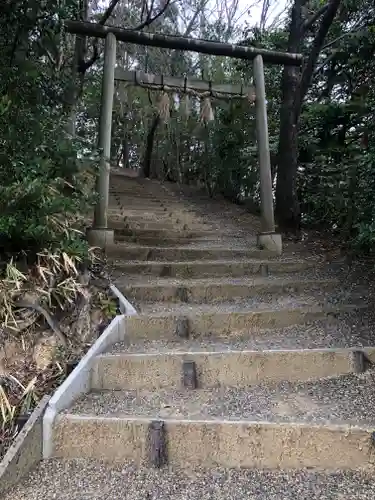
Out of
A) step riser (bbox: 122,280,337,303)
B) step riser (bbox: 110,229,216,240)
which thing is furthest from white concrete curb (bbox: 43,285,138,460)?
step riser (bbox: 110,229,216,240)

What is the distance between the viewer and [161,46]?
4.14 m

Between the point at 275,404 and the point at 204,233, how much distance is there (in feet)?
10.1

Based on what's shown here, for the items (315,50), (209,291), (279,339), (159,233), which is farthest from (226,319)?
(315,50)

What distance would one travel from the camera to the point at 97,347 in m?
2.25

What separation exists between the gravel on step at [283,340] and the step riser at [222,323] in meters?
0.04

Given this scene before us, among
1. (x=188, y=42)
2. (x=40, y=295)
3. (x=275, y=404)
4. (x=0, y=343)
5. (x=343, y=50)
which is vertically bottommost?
(x=275, y=404)

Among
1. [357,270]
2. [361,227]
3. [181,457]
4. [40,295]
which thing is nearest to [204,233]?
[357,270]

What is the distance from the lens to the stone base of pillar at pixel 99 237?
3.81 meters

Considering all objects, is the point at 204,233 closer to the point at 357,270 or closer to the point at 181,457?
the point at 357,270

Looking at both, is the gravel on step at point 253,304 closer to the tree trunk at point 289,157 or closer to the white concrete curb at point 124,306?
the white concrete curb at point 124,306

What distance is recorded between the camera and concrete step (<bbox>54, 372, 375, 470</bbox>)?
1.66m

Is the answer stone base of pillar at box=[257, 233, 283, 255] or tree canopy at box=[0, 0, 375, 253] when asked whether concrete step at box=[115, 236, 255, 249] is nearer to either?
stone base of pillar at box=[257, 233, 283, 255]

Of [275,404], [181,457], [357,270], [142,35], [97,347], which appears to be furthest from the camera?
[142,35]

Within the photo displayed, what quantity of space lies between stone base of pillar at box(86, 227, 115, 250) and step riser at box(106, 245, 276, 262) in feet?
0.20
